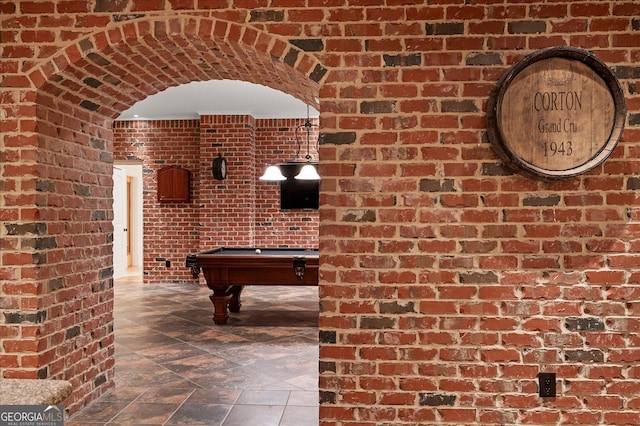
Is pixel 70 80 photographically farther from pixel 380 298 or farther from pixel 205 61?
pixel 380 298

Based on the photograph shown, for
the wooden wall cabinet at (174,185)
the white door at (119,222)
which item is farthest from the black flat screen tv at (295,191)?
the white door at (119,222)

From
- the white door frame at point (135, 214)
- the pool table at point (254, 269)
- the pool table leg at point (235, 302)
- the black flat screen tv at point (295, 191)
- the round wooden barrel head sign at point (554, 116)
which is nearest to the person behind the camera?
the round wooden barrel head sign at point (554, 116)

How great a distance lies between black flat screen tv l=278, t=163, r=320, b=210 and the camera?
8758 millimetres

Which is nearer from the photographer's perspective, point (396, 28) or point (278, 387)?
point (396, 28)

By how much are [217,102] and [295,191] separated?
7.30ft

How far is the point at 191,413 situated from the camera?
3.15 metres

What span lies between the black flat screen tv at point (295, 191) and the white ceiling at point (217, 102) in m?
1.06

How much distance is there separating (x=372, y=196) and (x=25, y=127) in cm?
200

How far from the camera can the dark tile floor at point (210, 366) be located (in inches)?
123

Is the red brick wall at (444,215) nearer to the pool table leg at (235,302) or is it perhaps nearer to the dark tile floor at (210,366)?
the dark tile floor at (210,366)

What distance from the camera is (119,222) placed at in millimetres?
10445

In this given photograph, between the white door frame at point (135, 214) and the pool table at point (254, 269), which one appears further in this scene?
the white door frame at point (135, 214)

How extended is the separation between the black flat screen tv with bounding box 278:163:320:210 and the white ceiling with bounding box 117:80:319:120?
3.49 feet

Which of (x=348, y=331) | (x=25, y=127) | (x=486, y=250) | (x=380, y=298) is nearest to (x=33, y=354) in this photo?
(x=25, y=127)
